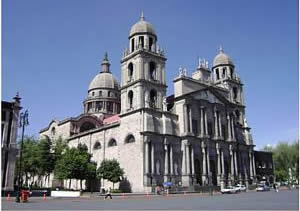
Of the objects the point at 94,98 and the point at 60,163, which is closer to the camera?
the point at 60,163

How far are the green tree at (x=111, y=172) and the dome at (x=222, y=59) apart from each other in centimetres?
3388

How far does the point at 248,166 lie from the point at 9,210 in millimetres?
54501

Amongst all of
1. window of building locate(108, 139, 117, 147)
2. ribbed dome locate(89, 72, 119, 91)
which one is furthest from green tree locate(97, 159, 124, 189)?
ribbed dome locate(89, 72, 119, 91)

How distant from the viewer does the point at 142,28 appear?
5622 centimetres

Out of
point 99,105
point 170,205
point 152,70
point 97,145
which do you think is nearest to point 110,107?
point 99,105

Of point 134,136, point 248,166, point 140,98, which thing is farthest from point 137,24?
point 248,166

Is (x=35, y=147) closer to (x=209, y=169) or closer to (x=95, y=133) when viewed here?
(x=95, y=133)

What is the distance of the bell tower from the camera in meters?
52.9

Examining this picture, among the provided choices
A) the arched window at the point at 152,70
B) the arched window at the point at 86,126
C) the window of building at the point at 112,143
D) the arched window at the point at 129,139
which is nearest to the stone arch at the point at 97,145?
the window of building at the point at 112,143

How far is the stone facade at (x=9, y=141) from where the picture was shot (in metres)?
39.0

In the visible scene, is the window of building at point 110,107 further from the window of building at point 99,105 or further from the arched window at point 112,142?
the arched window at point 112,142

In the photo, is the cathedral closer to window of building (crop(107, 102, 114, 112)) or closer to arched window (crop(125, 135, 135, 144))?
arched window (crop(125, 135, 135, 144))

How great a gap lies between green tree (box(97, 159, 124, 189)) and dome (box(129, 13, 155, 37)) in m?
21.8

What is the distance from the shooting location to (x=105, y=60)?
85.8 meters
